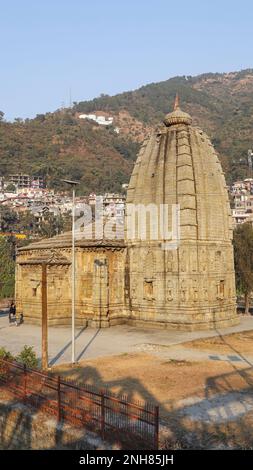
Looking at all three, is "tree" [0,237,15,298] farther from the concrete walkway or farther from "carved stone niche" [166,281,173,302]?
"carved stone niche" [166,281,173,302]

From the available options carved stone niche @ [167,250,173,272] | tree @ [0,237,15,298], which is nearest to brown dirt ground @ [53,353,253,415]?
carved stone niche @ [167,250,173,272]

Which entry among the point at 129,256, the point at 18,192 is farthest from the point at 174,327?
the point at 18,192

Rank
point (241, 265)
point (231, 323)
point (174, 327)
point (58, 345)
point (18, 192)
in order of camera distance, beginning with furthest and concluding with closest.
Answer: point (18, 192) → point (241, 265) → point (231, 323) → point (174, 327) → point (58, 345)

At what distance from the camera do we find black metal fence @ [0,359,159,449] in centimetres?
1145

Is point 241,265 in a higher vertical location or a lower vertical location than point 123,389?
higher

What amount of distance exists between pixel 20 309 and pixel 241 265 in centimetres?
2077

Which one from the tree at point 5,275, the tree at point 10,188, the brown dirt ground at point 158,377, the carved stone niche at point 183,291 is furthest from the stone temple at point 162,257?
the tree at point 10,188

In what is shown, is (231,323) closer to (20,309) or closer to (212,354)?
(212,354)

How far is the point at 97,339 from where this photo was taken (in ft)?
93.9

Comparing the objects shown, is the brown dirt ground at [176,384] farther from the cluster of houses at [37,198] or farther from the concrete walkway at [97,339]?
the cluster of houses at [37,198]

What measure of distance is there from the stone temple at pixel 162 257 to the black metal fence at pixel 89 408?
1750cm

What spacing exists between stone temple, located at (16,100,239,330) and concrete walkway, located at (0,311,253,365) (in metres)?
1.58

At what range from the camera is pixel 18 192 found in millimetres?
183625

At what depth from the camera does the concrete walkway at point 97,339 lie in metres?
24.1
